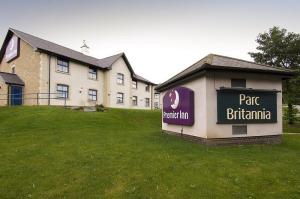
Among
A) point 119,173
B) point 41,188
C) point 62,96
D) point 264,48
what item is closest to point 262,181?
point 119,173

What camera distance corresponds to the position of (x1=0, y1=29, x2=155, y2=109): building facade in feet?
85.2

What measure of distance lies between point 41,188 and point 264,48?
3088cm

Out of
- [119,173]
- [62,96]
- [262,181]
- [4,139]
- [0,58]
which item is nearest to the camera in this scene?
[262,181]

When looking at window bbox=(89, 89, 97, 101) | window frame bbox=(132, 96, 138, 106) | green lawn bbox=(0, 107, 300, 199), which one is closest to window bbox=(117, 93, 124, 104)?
window bbox=(89, 89, 97, 101)

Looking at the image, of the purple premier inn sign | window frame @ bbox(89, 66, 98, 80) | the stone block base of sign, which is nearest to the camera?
the stone block base of sign

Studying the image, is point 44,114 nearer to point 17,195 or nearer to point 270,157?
point 17,195

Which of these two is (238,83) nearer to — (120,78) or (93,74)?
(93,74)

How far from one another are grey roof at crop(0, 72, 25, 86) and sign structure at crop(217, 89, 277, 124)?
2415cm

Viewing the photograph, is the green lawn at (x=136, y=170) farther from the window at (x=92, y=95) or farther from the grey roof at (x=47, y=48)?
the window at (x=92, y=95)

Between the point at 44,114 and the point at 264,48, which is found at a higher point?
the point at 264,48

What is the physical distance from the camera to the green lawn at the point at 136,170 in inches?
239

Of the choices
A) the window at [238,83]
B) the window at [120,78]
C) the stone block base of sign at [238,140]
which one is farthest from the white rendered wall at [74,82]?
the window at [238,83]

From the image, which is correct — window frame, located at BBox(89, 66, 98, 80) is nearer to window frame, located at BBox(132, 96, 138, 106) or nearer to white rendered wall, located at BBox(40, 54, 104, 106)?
white rendered wall, located at BBox(40, 54, 104, 106)

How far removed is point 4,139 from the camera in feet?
39.8
